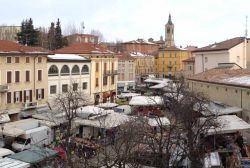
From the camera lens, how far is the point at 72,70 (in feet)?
145

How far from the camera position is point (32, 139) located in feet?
86.2

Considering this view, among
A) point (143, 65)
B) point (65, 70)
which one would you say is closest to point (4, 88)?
point (65, 70)

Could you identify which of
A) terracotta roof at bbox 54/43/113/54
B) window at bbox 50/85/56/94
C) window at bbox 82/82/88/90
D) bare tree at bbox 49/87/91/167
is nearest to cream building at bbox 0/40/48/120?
window at bbox 50/85/56/94

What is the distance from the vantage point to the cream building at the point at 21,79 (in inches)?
1367

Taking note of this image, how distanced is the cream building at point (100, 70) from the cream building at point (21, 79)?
A: 953 centimetres

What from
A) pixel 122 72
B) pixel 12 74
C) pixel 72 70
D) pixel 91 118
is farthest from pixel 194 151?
pixel 122 72

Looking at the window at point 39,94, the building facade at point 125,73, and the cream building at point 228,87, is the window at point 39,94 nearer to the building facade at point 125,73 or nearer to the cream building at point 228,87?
the cream building at point 228,87

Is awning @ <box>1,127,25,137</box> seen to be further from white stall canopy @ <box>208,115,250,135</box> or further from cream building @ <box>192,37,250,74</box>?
cream building @ <box>192,37,250,74</box>

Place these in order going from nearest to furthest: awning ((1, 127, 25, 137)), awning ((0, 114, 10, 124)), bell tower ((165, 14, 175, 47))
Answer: awning ((1, 127, 25, 137)) < awning ((0, 114, 10, 124)) < bell tower ((165, 14, 175, 47))

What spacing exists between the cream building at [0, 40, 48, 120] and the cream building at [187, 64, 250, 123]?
1659 centimetres

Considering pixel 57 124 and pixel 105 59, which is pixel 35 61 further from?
pixel 105 59

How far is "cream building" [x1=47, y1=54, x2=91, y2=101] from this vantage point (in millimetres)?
40747

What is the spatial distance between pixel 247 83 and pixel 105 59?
88.3 ft

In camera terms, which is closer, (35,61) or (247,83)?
(247,83)
